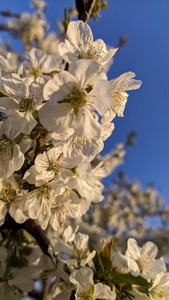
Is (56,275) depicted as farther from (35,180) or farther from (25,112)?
(25,112)

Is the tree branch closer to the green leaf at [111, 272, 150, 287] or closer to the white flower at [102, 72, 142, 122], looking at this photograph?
the green leaf at [111, 272, 150, 287]

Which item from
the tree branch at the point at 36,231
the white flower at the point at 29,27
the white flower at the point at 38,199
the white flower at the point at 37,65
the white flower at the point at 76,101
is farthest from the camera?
the white flower at the point at 29,27

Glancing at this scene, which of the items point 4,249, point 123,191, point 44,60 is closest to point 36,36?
point 123,191

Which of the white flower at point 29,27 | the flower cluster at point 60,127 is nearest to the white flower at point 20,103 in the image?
the flower cluster at point 60,127

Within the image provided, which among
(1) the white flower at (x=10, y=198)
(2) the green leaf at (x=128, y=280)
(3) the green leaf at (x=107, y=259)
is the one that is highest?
(1) the white flower at (x=10, y=198)

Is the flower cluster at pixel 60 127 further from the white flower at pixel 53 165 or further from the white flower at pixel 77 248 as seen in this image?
the white flower at pixel 77 248

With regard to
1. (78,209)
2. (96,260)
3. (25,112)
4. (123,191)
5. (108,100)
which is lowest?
(123,191)

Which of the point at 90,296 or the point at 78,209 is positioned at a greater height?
the point at 78,209
